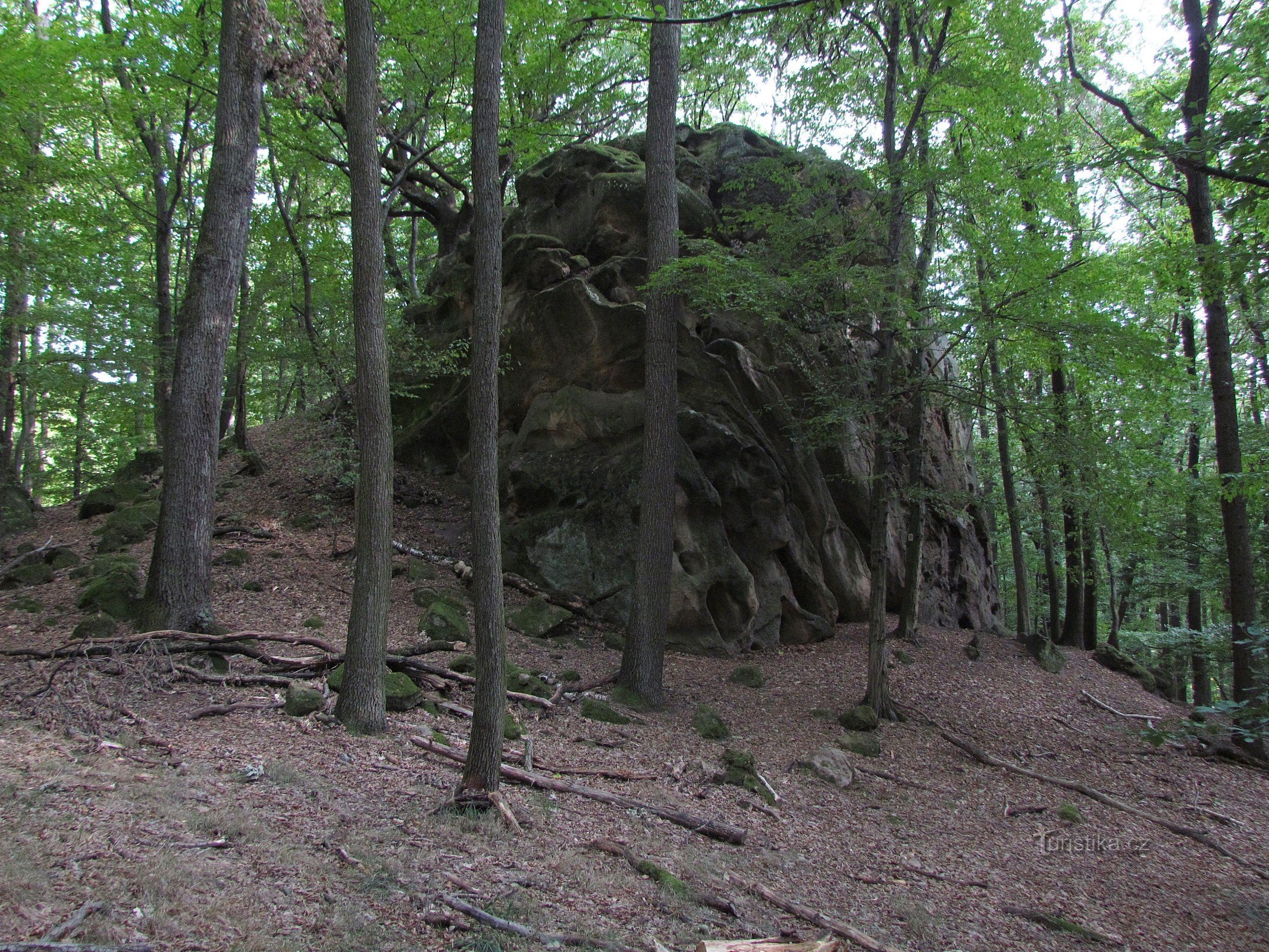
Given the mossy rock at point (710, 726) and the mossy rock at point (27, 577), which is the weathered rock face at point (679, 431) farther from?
the mossy rock at point (27, 577)

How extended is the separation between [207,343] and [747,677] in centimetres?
848

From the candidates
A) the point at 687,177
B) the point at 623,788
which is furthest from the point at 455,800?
the point at 687,177

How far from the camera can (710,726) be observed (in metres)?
8.88

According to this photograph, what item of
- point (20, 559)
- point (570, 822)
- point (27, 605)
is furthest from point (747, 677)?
point (20, 559)

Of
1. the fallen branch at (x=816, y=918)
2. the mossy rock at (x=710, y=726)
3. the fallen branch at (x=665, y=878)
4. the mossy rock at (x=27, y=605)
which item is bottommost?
the fallen branch at (x=816, y=918)

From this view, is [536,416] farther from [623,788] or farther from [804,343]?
[623,788]

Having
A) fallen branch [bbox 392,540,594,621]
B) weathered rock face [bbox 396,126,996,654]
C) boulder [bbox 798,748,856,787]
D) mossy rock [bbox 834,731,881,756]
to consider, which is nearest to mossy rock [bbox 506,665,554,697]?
fallen branch [bbox 392,540,594,621]

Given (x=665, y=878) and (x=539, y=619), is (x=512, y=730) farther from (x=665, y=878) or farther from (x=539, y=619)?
→ (x=539, y=619)

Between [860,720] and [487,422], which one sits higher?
[487,422]

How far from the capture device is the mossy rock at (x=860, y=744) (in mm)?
8992

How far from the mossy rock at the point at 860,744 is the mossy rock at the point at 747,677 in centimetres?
168

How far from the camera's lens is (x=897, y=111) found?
1166 centimetres

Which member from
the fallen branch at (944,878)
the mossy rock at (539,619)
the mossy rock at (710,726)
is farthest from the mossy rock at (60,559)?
the fallen branch at (944,878)

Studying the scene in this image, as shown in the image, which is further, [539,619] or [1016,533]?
[1016,533]
